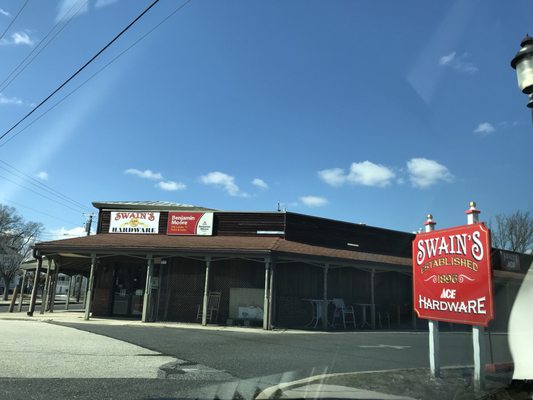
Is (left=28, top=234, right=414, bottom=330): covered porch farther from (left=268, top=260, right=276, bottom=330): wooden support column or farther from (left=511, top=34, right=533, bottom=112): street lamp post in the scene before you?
(left=511, top=34, right=533, bottom=112): street lamp post

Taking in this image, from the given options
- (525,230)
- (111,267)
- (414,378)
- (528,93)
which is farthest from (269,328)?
(525,230)

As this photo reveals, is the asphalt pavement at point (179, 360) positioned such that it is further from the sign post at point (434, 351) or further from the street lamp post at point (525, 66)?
the street lamp post at point (525, 66)

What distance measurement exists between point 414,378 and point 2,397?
635cm

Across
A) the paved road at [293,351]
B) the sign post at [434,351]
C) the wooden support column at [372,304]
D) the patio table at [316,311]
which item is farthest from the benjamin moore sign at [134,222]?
the sign post at [434,351]

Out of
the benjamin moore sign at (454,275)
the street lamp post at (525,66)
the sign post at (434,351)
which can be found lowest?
the sign post at (434,351)

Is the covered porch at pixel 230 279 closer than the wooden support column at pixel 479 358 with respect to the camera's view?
No

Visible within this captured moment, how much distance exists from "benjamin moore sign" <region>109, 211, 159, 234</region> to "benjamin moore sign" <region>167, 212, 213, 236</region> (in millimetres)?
828

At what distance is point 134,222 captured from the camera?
2373 cm

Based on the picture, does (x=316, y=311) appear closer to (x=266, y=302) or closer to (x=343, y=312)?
(x=343, y=312)

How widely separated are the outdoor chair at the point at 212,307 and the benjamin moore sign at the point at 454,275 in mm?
12526

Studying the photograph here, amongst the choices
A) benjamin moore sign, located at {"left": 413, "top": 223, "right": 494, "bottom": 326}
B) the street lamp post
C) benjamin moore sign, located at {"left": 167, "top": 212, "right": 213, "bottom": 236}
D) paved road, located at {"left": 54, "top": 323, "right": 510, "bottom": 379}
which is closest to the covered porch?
benjamin moore sign, located at {"left": 167, "top": 212, "right": 213, "bottom": 236}

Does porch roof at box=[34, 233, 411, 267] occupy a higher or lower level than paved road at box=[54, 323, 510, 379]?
higher

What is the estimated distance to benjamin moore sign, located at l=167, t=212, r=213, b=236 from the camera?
22875mm

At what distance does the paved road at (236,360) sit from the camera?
6.81 metres
